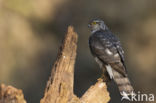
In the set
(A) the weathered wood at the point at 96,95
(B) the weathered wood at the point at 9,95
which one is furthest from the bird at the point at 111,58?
(B) the weathered wood at the point at 9,95

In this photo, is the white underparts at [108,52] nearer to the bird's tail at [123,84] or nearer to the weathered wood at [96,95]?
the bird's tail at [123,84]

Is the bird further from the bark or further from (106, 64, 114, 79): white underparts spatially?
the bark

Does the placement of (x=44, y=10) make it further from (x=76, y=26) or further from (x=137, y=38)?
(x=137, y=38)

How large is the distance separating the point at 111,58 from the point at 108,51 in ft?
0.61

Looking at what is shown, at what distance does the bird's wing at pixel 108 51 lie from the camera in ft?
28.3

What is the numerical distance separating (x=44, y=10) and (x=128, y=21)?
317 centimetres

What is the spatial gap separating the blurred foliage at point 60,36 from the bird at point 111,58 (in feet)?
24.0

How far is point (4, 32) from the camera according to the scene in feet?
53.4

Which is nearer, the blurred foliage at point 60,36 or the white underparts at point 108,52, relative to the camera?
the white underparts at point 108,52

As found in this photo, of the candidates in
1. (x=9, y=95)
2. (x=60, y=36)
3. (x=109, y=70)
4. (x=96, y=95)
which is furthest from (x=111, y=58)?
(x=60, y=36)

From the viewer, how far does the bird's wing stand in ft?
28.3

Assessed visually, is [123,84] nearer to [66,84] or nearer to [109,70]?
[109,70]

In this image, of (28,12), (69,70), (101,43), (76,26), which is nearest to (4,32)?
(28,12)

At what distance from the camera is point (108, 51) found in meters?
8.82
